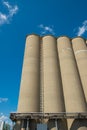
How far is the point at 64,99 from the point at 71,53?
30.5 ft

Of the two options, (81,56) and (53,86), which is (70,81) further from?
(81,56)

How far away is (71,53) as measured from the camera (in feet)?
90.4

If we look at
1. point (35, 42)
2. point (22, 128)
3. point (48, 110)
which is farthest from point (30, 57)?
point (22, 128)

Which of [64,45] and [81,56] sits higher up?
[64,45]

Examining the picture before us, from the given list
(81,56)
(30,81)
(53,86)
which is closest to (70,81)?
(53,86)

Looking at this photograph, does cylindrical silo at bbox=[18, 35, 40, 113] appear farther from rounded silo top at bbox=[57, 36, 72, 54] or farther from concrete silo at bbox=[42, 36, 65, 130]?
rounded silo top at bbox=[57, 36, 72, 54]

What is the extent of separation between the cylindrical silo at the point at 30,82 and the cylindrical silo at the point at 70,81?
3928 mm

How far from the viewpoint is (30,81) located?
22.2 m

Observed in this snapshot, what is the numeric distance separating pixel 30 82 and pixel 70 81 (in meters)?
5.87

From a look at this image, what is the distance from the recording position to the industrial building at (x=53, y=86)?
61.6 feet

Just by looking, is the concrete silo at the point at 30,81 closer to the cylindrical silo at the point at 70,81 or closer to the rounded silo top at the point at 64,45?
the cylindrical silo at the point at 70,81

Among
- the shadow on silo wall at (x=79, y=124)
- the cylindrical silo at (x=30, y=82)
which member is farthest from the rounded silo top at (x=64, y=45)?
the shadow on silo wall at (x=79, y=124)

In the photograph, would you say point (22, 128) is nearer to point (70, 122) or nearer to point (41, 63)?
point (70, 122)

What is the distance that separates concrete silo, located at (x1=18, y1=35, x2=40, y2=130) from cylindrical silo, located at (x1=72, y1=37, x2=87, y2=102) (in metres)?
6.82
